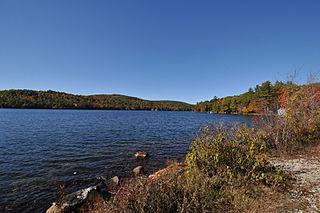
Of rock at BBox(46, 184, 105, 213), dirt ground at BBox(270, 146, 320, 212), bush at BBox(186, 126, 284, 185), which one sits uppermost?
bush at BBox(186, 126, 284, 185)

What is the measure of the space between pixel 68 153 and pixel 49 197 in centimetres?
629

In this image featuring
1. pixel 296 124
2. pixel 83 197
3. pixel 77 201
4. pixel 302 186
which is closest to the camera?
pixel 302 186

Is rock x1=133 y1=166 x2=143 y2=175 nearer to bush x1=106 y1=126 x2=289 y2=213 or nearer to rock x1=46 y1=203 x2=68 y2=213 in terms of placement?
rock x1=46 y1=203 x2=68 y2=213

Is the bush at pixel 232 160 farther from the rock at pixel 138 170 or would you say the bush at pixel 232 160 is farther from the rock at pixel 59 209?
the rock at pixel 138 170

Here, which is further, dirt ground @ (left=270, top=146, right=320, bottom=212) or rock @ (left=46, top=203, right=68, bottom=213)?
rock @ (left=46, top=203, right=68, bottom=213)

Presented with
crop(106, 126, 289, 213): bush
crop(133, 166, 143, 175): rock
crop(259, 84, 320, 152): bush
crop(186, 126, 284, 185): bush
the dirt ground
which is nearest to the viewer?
crop(106, 126, 289, 213): bush

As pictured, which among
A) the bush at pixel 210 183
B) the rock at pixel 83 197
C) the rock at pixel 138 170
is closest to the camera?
the bush at pixel 210 183

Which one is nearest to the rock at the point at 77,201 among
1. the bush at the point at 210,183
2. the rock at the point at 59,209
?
the rock at the point at 59,209

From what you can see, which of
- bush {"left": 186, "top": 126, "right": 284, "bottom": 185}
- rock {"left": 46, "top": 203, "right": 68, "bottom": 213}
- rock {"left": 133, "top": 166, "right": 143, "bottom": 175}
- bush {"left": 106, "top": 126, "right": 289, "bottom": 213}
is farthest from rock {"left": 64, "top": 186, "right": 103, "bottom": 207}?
bush {"left": 186, "top": 126, "right": 284, "bottom": 185}

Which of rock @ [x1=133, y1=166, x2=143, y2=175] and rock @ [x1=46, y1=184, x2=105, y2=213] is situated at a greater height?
rock @ [x1=46, y1=184, x2=105, y2=213]

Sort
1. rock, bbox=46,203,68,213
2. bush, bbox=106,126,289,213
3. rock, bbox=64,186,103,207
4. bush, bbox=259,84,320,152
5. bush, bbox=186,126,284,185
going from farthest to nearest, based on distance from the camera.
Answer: bush, bbox=259,84,320,152, rock, bbox=64,186,103,207, rock, bbox=46,203,68,213, bush, bbox=186,126,284,185, bush, bbox=106,126,289,213

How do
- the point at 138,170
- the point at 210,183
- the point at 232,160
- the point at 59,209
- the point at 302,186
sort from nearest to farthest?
the point at 210,183 < the point at 302,186 < the point at 232,160 < the point at 59,209 < the point at 138,170

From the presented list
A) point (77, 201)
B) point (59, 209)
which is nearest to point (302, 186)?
point (77, 201)

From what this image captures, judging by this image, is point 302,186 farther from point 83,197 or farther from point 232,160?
point 83,197
